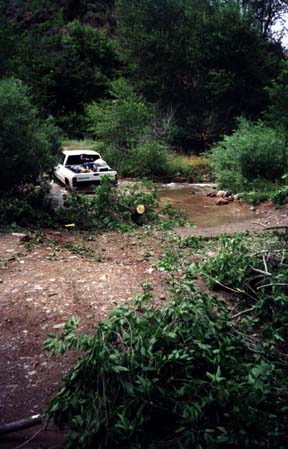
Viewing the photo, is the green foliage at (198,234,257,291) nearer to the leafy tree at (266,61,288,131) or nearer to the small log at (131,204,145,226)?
the small log at (131,204,145,226)

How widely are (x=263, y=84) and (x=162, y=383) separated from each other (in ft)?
→ 72.3

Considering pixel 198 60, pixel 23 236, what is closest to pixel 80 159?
pixel 23 236

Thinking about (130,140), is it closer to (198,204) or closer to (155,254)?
(198,204)

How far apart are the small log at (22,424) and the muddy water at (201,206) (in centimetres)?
797

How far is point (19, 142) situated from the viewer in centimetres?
969

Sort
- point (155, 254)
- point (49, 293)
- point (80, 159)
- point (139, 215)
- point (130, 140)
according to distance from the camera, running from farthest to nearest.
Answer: point (130, 140) < point (80, 159) < point (139, 215) < point (155, 254) < point (49, 293)

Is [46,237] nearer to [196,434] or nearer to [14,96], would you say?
[14,96]

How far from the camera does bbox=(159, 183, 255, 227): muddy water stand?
11.9 m

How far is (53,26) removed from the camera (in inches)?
1200

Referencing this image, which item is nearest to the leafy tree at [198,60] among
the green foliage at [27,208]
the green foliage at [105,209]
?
the green foliage at [105,209]

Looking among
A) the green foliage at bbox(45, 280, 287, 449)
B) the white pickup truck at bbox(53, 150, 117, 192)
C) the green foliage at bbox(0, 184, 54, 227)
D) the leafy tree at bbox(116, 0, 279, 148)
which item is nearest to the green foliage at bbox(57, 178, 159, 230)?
the green foliage at bbox(0, 184, 54, 227)

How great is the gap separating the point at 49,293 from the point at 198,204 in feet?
28.6

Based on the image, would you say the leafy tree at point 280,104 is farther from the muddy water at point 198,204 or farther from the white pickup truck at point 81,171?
the white pickup truck at point 81,171

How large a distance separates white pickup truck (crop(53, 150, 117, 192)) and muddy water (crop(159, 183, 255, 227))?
2275 mm
